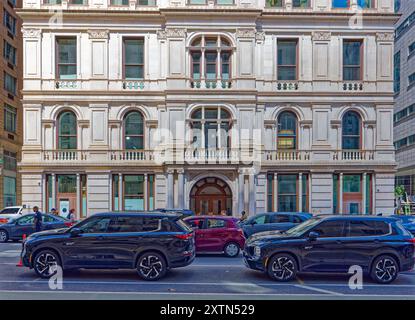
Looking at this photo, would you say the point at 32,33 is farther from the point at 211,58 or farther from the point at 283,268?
the point at 283,268

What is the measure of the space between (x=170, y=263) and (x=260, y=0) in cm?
1908

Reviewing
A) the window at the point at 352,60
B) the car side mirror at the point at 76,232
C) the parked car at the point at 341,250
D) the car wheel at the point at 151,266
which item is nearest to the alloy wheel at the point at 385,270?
the parked car at the point at 341,250

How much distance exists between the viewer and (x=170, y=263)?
8.14 meters

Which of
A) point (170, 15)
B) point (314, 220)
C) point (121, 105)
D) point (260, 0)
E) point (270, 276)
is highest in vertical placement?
point (260, 0)

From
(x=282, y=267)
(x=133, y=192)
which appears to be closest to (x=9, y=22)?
(x=133, y=192)

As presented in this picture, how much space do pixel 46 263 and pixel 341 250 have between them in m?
7.51

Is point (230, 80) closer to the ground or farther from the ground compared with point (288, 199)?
farther from the ground

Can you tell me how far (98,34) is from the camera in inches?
809

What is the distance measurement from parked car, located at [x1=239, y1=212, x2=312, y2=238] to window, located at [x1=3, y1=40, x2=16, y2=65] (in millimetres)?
28908

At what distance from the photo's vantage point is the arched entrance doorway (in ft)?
68.5

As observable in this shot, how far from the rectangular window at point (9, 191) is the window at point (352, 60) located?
28.8 m

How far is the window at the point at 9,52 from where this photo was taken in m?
29.4

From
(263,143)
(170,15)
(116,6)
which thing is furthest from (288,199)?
(116,6)

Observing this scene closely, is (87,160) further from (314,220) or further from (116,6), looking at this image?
(314,220)
